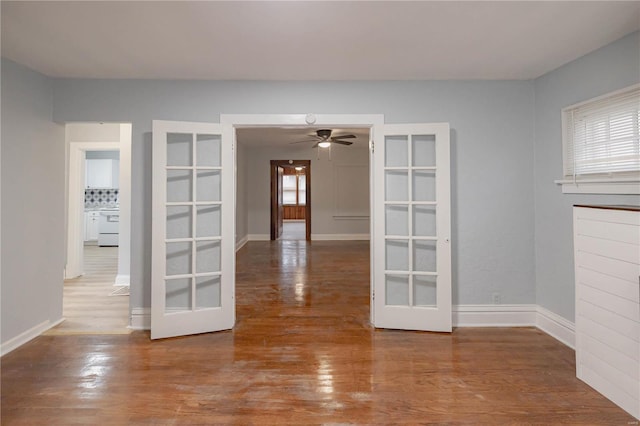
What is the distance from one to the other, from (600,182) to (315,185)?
7005 mm

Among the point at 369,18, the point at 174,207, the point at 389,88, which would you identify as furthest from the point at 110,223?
the point at 369,18

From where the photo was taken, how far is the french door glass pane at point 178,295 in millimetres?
3119

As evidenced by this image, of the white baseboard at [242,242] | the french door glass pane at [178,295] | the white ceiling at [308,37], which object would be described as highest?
the white ceiling at [308,37]

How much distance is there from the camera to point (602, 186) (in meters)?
2.53

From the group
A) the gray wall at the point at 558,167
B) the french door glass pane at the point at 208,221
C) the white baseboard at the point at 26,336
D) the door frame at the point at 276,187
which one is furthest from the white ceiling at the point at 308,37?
the door frame at the point at 276,187

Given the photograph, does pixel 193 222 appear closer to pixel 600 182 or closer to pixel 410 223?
pixel 410 223

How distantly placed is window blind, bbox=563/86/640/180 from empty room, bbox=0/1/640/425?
14 mm

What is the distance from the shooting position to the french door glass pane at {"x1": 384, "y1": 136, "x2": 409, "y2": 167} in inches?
127

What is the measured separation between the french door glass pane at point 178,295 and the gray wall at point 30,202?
1197 millimetres

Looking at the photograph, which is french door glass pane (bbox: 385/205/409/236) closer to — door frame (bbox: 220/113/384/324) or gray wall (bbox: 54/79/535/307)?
door frame (bbox: 220/113/384/324)

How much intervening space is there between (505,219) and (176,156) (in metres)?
3.28

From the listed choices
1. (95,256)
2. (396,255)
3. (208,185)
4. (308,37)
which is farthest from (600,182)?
(95,256)

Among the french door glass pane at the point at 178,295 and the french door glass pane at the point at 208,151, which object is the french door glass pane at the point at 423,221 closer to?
the french door glass pane at the point at 208,151

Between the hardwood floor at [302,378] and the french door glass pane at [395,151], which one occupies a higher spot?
the french door glass pane at [395,151]
